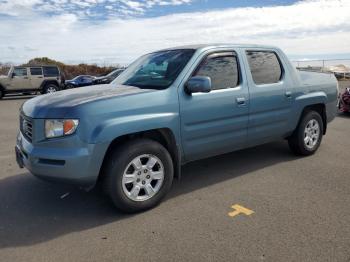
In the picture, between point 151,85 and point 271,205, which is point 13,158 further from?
point 271,205

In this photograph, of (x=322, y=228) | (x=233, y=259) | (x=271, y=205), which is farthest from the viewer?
(x=271, y=205)

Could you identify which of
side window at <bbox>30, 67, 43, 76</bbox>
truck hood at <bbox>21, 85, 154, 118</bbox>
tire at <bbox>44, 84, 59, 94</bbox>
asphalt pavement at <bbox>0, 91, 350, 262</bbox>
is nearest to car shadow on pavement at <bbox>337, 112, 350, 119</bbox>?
asphalt pavement at <bbox>0, 91, 350, 262</bbox>

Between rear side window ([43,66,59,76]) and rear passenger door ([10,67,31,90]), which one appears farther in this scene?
rear side window ([43,66,59,76])

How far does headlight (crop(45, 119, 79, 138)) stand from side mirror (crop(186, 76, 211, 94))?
1334 mm

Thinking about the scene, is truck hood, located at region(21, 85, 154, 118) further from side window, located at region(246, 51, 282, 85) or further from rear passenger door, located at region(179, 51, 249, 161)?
side window, located at region(246, 51, 282, 85)

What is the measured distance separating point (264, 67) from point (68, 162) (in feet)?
10.2

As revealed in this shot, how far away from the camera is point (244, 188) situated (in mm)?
4664

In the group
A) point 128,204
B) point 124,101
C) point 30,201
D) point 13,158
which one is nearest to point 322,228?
point 128,204

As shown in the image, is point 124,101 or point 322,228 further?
point 124,101

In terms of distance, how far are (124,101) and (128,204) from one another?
1.08 meters

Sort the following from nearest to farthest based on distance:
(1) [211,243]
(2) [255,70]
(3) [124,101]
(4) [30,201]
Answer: (1) [211,243] → (3) [124,101] → (4) [30,201] → (2) [255,70]

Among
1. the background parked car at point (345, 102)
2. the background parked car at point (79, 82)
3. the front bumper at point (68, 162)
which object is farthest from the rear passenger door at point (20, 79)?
the front bumper at point (68, 162)

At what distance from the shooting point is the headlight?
11.8ft

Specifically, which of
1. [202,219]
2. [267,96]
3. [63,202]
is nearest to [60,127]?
Answer: [63,202]
